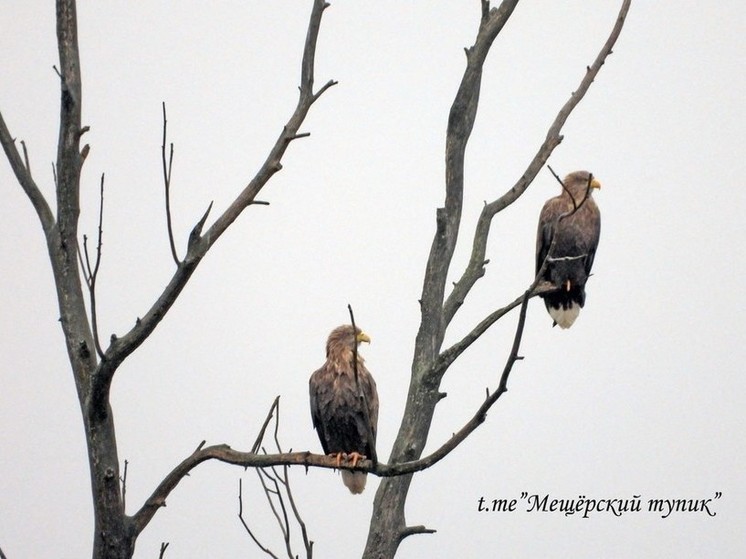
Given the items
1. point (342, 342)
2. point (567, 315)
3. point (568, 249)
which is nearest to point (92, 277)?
point (342, 342)

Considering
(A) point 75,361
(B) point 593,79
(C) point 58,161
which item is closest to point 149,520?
(A) point 75,361

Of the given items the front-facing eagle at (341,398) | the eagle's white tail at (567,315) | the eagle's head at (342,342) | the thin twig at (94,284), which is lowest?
the front-facing eagle at (341,398)

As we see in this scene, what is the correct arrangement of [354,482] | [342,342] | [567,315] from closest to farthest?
[342,342] < [354,482] < [567,315]

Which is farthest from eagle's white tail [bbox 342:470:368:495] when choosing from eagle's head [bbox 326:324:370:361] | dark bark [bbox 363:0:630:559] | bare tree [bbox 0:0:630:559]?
bare tree [bbox 0:0:630:559]

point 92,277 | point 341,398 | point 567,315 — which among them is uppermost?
point 92,277

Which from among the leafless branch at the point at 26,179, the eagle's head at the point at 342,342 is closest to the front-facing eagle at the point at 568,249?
the eagle's head at the point at 342,342

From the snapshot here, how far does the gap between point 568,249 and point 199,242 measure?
21.5 feet

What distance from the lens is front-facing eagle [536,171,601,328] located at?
32.4ft

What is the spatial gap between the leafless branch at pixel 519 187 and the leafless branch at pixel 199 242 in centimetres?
240

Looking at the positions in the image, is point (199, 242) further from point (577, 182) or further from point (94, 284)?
point (577, 182)

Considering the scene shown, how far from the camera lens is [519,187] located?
6.79 meters

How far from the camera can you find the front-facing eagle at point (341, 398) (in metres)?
7.69

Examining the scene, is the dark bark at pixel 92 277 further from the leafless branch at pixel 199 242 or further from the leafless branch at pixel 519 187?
the leafless branch at pixel 519 187

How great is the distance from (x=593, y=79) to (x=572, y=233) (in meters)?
2.89
